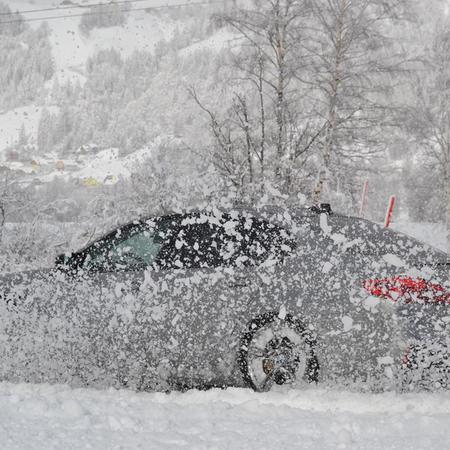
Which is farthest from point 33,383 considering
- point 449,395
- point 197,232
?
point 449,395

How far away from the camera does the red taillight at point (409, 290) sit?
15.0ft

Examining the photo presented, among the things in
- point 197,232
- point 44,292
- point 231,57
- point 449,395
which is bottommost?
point 449,395

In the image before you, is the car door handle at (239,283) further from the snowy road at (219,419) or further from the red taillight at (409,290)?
the red taillight at (409,290)

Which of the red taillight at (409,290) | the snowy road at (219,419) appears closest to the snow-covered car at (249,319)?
the red taillight at (409,290)

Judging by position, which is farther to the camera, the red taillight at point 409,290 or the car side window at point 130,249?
the car side window at point 130,249

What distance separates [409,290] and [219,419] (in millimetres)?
1755

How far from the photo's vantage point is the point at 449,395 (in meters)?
4.43

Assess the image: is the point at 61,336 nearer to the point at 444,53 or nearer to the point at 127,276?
the point at 127,276

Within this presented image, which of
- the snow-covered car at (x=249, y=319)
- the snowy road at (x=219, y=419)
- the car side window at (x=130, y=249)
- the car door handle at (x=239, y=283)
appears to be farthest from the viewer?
the car side window at (x=130, y=249)

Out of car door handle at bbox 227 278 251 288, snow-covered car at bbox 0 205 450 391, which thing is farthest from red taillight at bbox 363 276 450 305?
car door handle at bbox 227 278 251 288

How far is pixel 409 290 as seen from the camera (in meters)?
4.57

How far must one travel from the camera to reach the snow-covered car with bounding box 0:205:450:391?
456 centimetres

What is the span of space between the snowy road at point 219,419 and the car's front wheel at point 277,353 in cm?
18

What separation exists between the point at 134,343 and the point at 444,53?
26.9 m
